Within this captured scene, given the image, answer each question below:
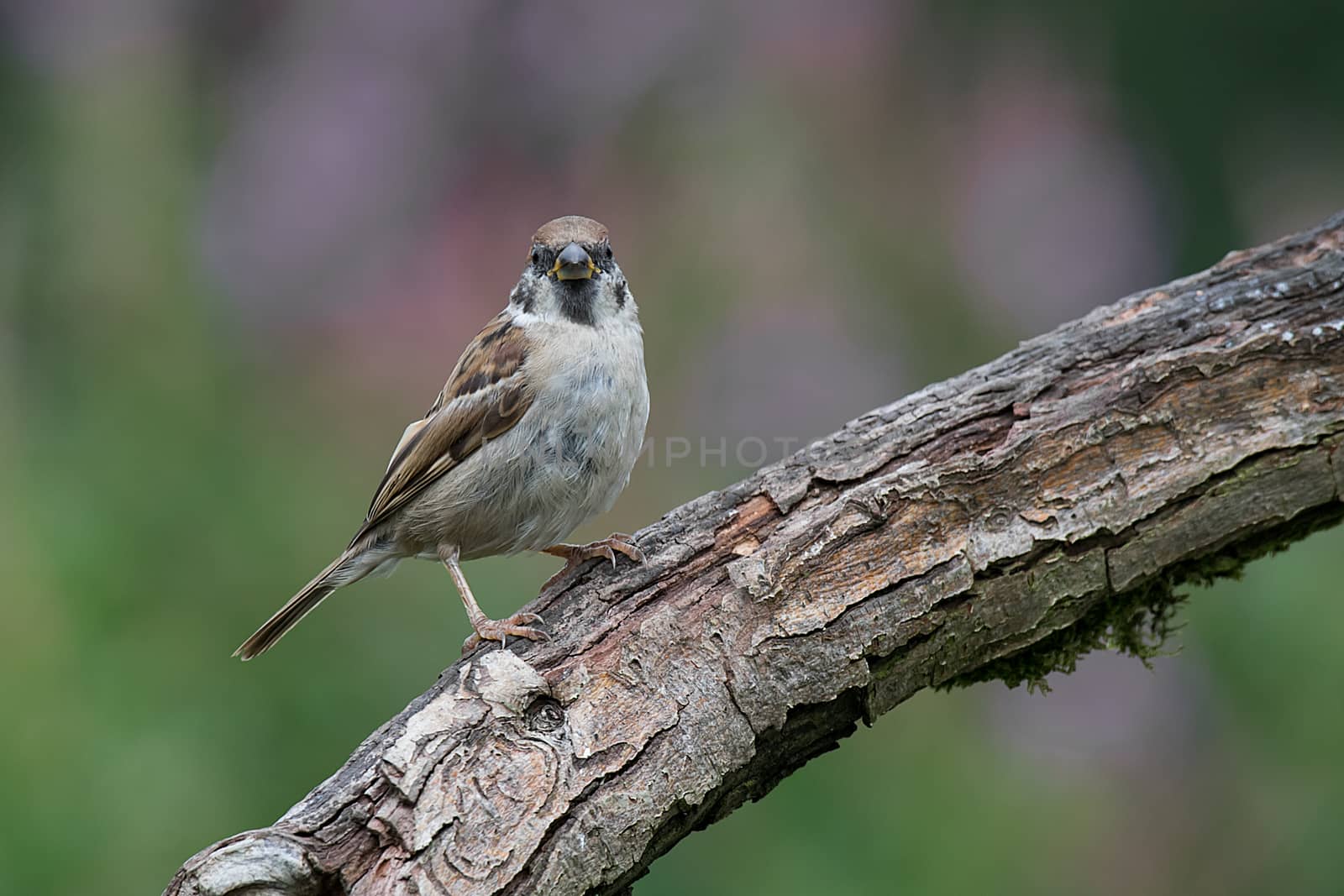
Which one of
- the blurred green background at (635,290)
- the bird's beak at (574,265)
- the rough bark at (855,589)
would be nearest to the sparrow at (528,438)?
the bird's beak at (574,265)

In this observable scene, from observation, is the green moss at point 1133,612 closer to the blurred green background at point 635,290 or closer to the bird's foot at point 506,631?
the bird's foot at point 506,631

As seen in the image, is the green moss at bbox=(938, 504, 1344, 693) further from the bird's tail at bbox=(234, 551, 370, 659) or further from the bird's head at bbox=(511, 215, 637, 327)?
the bird's tail at bbox=(234, 551, 370, 659)

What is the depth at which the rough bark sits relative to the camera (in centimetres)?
224

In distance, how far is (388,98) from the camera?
4695 millimetres

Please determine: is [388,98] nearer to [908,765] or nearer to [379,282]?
[379,282]

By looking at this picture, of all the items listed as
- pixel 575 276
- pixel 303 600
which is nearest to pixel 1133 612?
pixel 575 276

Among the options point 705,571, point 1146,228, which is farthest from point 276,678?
point 1146,228

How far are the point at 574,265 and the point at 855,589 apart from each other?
133 centimetres

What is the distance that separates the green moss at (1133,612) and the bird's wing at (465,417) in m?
1.46

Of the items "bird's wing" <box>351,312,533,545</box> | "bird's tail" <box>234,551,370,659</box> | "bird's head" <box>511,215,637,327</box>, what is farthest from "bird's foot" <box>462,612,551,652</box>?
"bird's head" <box>511,215,637,327</box>

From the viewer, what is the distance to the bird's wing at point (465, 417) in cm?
323

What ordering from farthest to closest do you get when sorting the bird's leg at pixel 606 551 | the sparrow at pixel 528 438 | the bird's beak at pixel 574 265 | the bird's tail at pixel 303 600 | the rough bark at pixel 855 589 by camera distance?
the bird's tail at pixel 303 600 < the bird's beak at pixel 574 265 < the sparrow at pixel 528 438 < the bird's leg at pixel 606 551 < the rough bark at pixel 855 589

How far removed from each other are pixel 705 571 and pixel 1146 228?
3.05 m

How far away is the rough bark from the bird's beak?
846 millimetres
